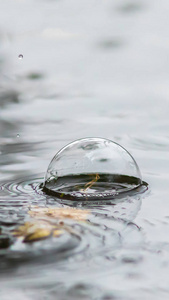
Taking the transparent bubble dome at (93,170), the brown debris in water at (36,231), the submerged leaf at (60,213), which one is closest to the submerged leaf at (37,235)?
the brown debris in water at (36,231)

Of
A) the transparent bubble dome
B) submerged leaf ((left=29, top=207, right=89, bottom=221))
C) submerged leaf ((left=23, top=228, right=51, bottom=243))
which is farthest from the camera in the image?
the transparent bubble dome

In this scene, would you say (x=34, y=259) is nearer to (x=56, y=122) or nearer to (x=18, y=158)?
(x=18, y=158)

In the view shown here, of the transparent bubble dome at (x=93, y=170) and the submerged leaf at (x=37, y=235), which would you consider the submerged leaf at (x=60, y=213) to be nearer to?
the submerged leaf at (x=37, y=235)

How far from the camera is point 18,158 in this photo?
4.65 metres

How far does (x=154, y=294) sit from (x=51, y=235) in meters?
0.72

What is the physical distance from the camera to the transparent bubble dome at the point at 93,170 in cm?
377

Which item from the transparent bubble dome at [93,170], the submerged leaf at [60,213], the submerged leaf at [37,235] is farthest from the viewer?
the transparent bubble dome at [93,170]

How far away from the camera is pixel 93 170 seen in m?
3.85

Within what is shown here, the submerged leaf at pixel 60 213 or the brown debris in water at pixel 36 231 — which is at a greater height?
the brown debris in water at pixel 36 231

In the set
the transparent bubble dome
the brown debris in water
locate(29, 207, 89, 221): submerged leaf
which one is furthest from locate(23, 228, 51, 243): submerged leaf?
the transparent bubble dome

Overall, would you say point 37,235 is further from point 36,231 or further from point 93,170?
point 93,170

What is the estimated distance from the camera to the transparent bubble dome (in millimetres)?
3772

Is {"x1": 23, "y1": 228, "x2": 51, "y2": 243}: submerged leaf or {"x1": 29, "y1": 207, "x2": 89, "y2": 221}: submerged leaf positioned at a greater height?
{"x1": 23, "y1": 228, "x2": 51, "y2": 243}: submerged leaf

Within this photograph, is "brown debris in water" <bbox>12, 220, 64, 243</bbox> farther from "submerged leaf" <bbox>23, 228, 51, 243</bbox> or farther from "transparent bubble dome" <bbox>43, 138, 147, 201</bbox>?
"transparent bubble dome" <bbox>43, 138, 147, 201</bbox>
